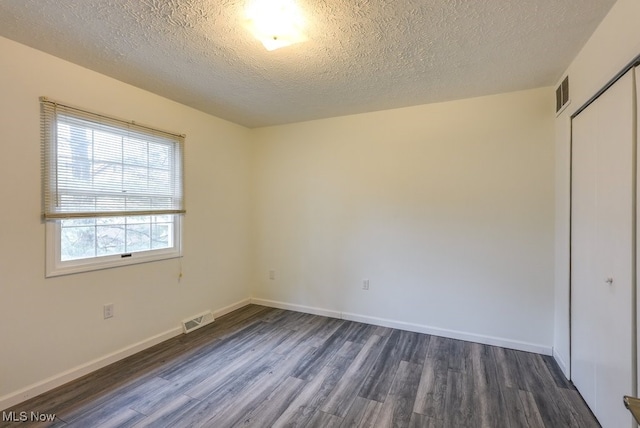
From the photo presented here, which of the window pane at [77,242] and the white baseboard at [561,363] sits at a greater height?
the window pane at [77,242]

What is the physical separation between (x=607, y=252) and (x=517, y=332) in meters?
1.46

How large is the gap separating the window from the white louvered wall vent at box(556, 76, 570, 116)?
139 inches

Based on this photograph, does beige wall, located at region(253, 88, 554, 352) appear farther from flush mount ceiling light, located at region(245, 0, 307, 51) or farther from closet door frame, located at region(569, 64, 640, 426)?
flush mount ceiling light, located at region(245, 0, 307, 51)

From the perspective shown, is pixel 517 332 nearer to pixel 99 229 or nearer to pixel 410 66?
pixel 410 66

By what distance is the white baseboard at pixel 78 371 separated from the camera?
2.00 meters

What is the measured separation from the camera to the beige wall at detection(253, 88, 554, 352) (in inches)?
109

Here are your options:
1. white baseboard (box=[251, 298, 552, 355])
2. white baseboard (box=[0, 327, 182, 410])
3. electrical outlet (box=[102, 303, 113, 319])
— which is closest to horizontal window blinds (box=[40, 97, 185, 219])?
electrical outlet (box=[102, 303, 113, 319])

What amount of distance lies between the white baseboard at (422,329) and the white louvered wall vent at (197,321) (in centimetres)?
83

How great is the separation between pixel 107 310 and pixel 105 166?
4.04 ft

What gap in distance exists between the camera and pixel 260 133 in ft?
13.6

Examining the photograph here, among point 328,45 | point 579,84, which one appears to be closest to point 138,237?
point 328,45

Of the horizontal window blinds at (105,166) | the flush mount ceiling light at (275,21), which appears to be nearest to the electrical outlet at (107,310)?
the horizontal window blinds at (105,166)

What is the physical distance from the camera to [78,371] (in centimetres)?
233

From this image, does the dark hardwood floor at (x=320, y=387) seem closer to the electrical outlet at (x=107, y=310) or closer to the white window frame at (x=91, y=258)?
the electrical outlet at (x=107, y=310)
